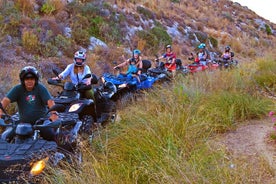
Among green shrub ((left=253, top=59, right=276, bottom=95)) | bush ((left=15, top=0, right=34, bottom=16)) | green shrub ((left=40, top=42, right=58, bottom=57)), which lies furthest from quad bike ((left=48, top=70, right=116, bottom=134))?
bush ((left=15, top=0, right=34, bottom=16))

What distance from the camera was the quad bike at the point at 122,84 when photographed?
8633mm

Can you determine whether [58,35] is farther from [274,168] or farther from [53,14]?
[274,168]

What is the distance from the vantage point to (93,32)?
55.4 ft

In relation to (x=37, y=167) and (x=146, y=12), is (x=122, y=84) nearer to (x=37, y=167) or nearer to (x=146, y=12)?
(x=37, y=167)

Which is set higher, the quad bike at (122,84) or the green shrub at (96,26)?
the green shrub at (96,26)

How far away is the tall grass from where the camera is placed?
3.60 m

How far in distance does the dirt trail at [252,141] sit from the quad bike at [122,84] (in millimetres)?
3279

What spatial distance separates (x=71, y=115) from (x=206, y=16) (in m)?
30.7

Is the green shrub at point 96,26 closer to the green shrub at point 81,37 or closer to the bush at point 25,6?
the green shrub at point 81,37

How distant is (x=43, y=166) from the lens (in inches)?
151

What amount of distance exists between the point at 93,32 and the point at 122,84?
318 inches

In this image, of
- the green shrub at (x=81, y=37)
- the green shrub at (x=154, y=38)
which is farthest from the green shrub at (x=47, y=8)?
the green shrub at (x=154, y=38)

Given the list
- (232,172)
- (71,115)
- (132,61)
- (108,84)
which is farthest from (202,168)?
(132,61)

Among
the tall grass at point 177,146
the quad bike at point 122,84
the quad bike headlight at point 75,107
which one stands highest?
the tall grass at point 177,146
